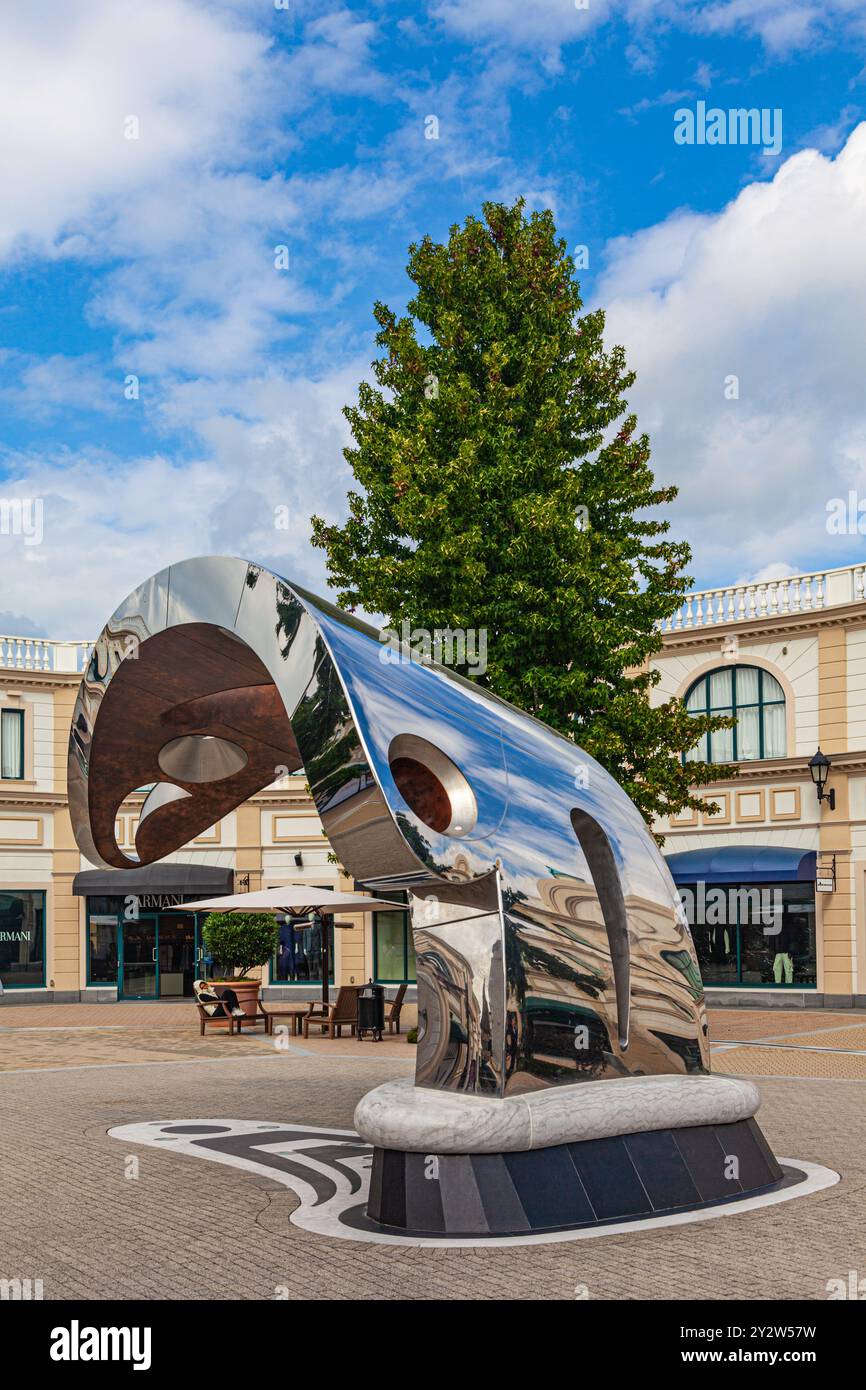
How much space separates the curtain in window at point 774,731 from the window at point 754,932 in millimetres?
3016

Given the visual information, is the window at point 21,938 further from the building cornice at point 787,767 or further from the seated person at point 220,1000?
the building cornice at point 787,767

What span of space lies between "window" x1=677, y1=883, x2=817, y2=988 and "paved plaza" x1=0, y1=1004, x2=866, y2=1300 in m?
11.6

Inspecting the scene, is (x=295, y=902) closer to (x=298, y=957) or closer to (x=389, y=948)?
(x=389, y=948)

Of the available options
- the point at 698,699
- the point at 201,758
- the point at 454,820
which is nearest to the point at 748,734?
the point at 698,699

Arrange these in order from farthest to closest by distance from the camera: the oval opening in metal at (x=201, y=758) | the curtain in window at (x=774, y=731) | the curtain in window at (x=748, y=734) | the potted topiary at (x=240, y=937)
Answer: the curtain in window at (x=748, y=734), the curtain in window at (x=774, y=731), the potted topiary at (x=240, y=937), the oval opening in metal at (x=201, y=758)

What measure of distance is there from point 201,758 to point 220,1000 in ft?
46.4

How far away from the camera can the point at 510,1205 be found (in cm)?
753

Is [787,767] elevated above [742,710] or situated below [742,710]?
below

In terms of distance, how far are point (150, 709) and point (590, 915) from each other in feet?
11.6

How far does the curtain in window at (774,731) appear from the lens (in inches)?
1152

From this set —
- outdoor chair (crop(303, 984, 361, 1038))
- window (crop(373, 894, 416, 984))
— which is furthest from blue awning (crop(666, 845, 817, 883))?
outdoor chair (crop(303, 984, 361, 1038))

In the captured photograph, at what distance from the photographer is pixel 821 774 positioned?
27641 mm

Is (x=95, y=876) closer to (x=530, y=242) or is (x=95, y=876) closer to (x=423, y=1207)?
(x=530, y=242)

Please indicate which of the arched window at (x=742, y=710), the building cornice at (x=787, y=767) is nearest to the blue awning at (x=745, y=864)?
the building cornice at (x=787, y=767)
